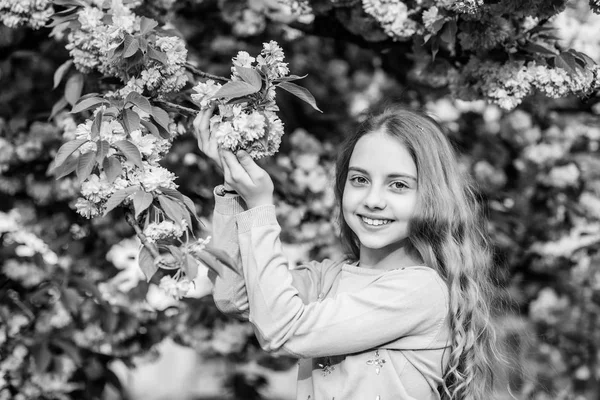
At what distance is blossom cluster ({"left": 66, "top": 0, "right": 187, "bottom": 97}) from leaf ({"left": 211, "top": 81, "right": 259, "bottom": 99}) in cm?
27

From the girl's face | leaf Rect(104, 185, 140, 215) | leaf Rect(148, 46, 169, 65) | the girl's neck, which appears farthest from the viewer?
the girl's neck

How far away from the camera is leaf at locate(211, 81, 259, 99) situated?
5.25ft

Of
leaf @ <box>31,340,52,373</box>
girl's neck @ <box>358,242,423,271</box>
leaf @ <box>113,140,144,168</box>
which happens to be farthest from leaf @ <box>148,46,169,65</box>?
leaf @ <box>31,340,52,373</box>

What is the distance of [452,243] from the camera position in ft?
6.65

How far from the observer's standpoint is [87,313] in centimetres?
307

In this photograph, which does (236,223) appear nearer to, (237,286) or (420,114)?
(237,286)

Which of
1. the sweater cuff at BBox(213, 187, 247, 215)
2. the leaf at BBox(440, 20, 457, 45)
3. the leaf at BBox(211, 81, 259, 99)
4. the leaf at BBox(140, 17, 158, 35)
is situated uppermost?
the leaf at BBox(211, 81, 259, 99)

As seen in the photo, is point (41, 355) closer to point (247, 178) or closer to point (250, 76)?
point (247, 178)

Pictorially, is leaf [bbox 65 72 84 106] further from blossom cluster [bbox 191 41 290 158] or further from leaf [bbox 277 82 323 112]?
leaf [bbox 277 82 323 112]

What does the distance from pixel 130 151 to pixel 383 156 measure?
25.4 inches

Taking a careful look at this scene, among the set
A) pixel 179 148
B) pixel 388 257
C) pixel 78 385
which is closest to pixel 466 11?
pixel 388 257

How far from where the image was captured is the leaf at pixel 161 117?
5.85 feet

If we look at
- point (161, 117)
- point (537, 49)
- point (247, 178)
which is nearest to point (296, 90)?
point (247, 178)

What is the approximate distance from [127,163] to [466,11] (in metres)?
0.95
